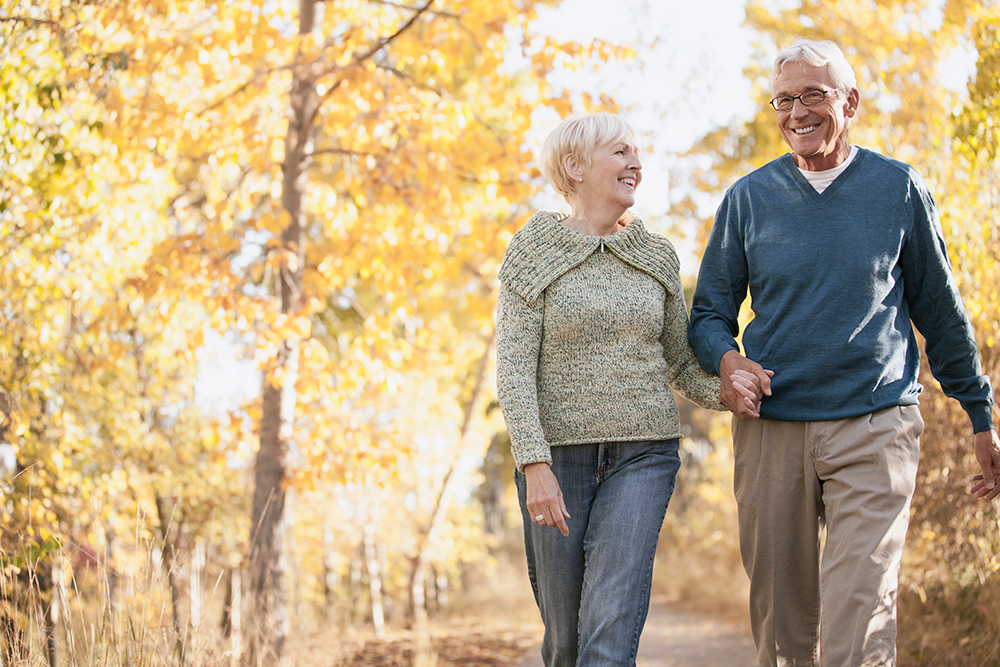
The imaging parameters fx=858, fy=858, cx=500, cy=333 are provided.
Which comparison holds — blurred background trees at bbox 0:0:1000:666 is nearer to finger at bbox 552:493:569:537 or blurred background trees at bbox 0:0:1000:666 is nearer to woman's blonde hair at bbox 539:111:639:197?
finger at bbox 552:493:569:537

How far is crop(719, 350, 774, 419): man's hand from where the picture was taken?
7.91ft

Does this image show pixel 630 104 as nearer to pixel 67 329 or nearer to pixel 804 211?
pixel 67 329

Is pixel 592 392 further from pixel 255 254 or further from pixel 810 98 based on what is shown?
pixel 255 254

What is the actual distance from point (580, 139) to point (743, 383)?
0.88 metres

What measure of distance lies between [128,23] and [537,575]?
378cm

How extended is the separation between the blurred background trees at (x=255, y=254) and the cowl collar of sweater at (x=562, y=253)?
151 cm

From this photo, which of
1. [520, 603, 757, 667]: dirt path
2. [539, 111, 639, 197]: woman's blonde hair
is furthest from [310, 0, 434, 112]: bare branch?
[520, 603, 757, 667]: dirt path

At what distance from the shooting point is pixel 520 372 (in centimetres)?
243

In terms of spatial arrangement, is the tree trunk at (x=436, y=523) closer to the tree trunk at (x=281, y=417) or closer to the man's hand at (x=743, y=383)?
the tree trunk at (x=281, y=417)

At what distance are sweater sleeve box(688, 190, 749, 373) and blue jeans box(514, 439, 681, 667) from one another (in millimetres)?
386

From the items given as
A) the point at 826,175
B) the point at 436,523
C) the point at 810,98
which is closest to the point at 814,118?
the point at 810,98

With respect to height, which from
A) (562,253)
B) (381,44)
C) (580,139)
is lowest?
(562,253)

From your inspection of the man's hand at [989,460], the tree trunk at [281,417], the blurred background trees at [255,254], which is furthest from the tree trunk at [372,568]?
the man's hand at [989,460]

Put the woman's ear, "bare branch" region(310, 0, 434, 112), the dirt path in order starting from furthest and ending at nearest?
1. the dirt path
2. "bare branch" region(310, 0, 434, 112)
3. the woman's ear
